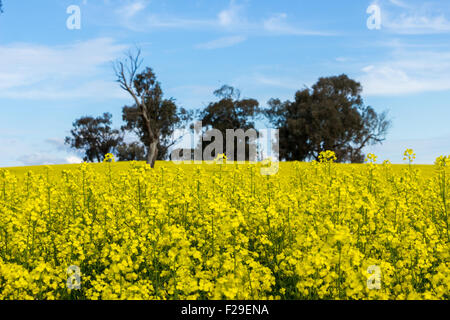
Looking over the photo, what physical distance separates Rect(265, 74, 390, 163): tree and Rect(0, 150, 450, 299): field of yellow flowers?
131ft

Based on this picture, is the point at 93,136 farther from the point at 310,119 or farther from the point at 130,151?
the point at 310,119

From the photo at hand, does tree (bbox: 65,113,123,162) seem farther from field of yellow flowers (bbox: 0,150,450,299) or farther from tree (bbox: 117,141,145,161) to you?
field of yellow flowers (bbox: 0,150,450,299)

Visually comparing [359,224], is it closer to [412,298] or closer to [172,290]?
[412,298]

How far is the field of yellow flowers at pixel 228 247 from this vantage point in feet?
15.3

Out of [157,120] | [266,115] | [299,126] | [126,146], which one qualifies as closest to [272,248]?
[157,120]

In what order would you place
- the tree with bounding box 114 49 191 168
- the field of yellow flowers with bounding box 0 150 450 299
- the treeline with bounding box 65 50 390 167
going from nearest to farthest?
the field of yellow flowers with bounding box 0 150 450 299
the tree with bounding box 114 49 191 168
the treeline with bounding box 65 50 390 167

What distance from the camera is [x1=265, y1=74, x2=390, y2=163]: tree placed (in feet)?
159

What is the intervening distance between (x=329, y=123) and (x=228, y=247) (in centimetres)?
4547

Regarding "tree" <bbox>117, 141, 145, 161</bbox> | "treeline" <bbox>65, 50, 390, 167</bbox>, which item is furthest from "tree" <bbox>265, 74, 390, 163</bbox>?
"tree" <bbox>117, 141, 145, 161</bbox>

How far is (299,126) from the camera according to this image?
161 ft

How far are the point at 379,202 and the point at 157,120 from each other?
96.6 ft

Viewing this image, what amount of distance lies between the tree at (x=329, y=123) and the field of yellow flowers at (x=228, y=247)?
39797 millimetres

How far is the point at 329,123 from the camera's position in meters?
48.5

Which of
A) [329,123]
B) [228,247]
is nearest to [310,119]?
[329,123]
